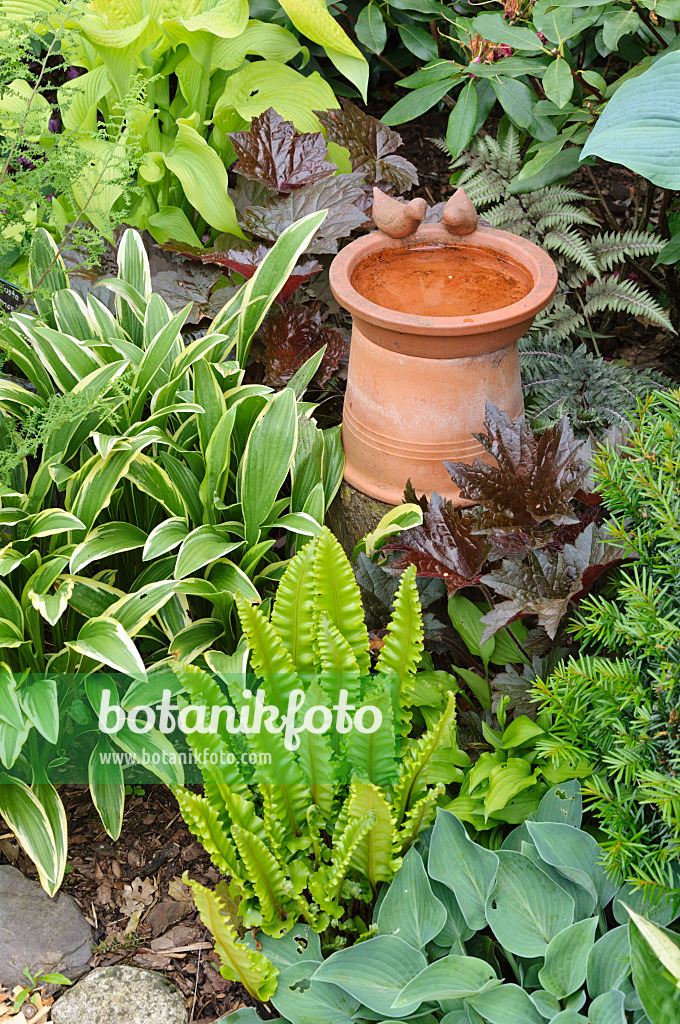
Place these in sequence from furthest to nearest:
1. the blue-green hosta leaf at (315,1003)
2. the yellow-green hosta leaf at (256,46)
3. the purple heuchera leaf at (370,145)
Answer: the yellow-green hosta leaf at (256,46) → the purple heuchera leaf at (370,145) → the blue-green hosta leaf at (315,1003)

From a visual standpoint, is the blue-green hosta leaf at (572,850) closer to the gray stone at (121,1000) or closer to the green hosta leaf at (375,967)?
the green hosta leaf at (375,967)

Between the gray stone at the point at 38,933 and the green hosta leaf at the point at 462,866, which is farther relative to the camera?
the gray stone at the point at 38,933

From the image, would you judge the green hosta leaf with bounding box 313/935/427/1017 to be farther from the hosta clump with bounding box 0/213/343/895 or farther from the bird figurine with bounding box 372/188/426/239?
the bird figurine with bounding box 372/188/426/239

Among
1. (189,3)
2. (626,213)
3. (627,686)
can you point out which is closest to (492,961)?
(627,686)

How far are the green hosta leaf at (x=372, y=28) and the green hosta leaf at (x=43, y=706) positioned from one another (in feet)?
7.02

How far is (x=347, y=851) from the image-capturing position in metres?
1.37

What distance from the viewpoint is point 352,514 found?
7.16 ft

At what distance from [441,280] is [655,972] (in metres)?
1.49

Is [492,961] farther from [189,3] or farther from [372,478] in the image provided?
[189,3]

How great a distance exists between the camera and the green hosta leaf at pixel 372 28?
8.86 feet

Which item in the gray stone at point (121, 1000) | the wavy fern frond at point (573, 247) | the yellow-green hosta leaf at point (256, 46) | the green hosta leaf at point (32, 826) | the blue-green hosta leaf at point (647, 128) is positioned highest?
the blue-green hosta leaf at point (647, 128)

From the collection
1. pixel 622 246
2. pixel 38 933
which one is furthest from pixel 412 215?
pixel 38 933

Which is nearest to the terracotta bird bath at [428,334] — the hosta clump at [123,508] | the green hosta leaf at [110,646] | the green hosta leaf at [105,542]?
the hosta clump at [123,508]

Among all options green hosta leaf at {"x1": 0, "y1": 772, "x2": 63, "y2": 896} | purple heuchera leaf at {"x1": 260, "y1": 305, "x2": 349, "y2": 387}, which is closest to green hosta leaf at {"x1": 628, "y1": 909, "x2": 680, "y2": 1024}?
green hosta leaf at {"x1": 0, "y1": 772, "x2": 63, "y2": 896}
